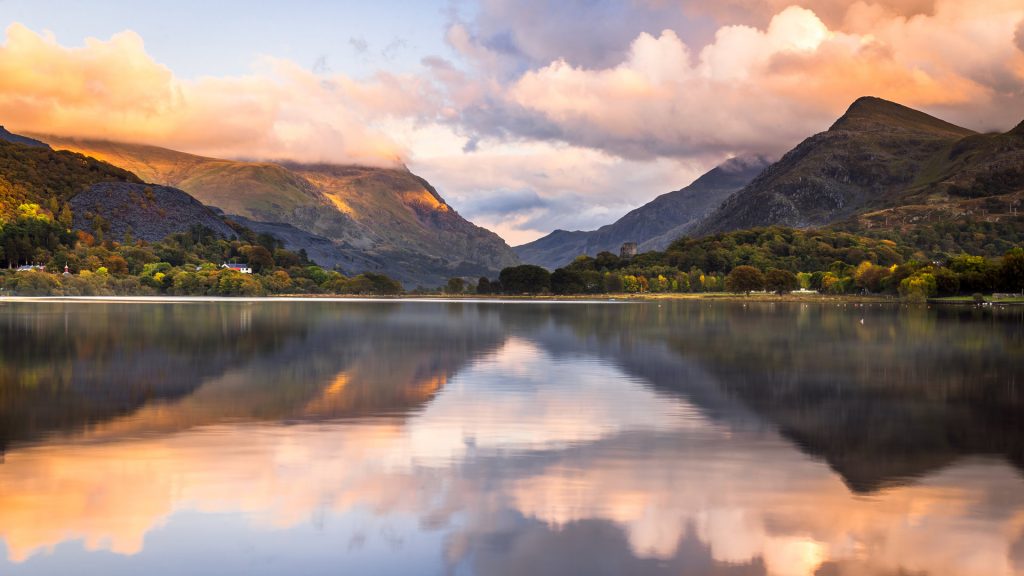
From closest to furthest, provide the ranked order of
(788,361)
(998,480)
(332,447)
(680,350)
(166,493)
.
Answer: (166,493), (998,480), (332,447), (788,361), (680,350)

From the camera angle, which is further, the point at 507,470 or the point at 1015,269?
the point at 1015,269

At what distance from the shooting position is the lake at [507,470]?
1596cm

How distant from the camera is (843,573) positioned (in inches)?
591

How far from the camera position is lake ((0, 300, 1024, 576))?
1596 cm

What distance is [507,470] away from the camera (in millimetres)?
22688

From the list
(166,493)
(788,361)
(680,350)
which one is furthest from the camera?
(680,350)

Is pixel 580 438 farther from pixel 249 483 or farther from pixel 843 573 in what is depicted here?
pixel 843 573

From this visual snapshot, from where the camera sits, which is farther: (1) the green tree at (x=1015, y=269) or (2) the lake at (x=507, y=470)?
(1) the green tree at (x=1015, y=269)

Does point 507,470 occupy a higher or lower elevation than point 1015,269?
lower

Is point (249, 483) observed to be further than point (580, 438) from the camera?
No

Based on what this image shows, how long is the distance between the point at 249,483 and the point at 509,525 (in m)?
7.48

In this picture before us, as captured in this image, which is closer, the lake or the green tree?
the lake

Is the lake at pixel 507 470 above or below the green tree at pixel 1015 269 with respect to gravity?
below

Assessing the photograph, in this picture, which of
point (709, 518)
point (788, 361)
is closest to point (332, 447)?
point (709, 518)
